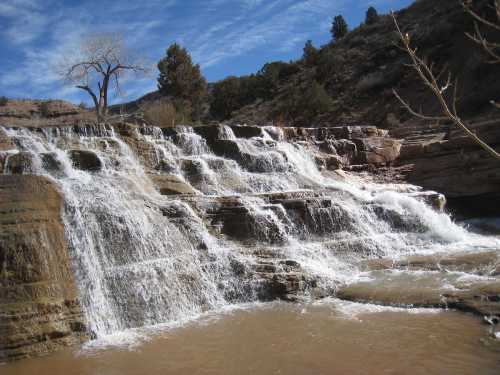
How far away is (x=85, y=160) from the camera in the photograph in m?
11.6

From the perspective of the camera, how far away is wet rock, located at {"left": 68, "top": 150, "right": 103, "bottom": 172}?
11477mm

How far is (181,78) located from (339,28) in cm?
2163

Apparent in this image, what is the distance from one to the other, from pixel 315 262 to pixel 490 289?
11.2ft

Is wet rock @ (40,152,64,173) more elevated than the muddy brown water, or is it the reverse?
wet rock @ (40,152,64,173)

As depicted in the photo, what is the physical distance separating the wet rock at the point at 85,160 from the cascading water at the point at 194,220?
2cm

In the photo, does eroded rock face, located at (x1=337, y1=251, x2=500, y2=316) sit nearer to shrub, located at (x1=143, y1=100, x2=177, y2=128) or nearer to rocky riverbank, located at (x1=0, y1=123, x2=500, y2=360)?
rocky riverbank, located at (x1=0, y1=123, x2=500, y2=360)

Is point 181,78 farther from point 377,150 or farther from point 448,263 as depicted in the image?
point 448,263

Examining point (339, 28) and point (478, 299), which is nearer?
point (478, 299)

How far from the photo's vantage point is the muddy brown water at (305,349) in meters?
5.07

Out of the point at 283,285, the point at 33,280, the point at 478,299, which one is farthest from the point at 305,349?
the point at 33,280

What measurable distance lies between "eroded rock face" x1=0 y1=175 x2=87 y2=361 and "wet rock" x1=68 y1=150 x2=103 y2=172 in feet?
12.5

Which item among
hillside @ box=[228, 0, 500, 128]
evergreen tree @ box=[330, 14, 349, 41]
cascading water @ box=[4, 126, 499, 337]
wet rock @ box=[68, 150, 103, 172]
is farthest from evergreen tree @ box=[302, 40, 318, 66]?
wet rock @ box=[68, 150, 103, 172]

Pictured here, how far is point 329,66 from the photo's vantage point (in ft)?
128

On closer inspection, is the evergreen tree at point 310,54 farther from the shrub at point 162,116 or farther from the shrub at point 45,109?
the shrub at point 45,109
